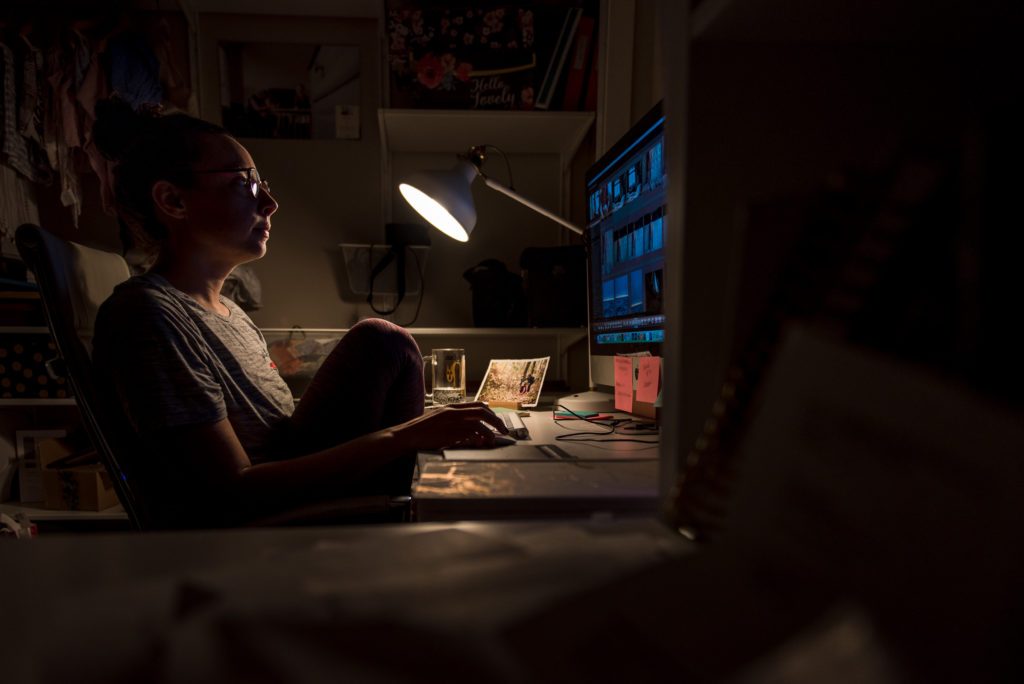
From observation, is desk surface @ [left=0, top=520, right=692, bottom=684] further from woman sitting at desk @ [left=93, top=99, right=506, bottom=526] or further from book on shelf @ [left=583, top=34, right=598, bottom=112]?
book on shelf @ [left=583, top=34, right=598, bottom=112]

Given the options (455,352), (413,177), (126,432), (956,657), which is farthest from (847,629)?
(455,352)

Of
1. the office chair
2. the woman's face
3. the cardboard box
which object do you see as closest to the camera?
the office chair

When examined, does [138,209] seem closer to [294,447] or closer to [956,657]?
[294,447]

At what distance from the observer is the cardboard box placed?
1678 millimetres

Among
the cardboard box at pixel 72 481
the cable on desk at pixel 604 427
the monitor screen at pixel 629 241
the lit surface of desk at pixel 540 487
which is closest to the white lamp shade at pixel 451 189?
the monitor screen at pixel 629 241

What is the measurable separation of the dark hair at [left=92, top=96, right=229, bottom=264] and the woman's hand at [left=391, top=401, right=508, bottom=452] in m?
0.81

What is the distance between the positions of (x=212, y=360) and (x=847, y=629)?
3.37 ft

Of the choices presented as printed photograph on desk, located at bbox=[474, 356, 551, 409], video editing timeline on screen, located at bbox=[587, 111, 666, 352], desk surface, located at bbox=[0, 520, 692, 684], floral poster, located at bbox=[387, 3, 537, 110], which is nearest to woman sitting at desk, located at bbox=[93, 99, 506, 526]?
printed photograph on desk, located at bbox=[474, 356, 551, 409]

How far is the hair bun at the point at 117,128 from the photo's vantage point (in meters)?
1.08

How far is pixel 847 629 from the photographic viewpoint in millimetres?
190

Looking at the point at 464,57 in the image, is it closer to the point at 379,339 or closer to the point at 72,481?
the point at 379,339

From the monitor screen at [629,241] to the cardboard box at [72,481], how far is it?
188cm

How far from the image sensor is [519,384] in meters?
1.35

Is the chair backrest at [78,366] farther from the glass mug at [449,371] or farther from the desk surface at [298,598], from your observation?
the glass mug at [449,371]
